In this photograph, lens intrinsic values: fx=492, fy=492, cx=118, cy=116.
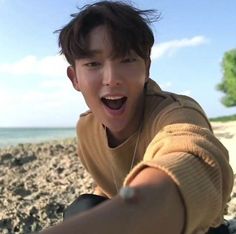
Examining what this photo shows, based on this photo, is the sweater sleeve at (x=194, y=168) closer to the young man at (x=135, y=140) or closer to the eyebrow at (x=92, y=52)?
the young man at (x=135, y=140)

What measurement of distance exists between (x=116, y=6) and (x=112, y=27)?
0.15 metres

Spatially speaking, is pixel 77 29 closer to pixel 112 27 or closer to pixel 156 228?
pixel 112 27

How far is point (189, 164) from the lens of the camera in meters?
1.33

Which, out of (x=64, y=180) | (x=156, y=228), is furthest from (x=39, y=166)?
(x=156, y=228)

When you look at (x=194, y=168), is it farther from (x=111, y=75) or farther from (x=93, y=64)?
(x=93, y=64)

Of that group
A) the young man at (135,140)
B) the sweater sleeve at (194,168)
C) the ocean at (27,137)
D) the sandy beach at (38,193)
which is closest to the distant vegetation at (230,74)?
the ocean at (27,137)

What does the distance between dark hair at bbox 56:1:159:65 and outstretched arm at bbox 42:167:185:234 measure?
857 millimetres

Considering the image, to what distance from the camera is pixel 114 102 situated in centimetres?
211

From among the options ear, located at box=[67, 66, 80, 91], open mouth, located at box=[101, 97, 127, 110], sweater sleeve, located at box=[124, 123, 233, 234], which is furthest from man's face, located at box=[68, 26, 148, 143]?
sweater sleeve, located at box=[124, 123, 233, 234]

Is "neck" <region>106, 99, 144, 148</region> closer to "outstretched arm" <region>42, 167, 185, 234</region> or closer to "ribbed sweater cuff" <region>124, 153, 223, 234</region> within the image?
"ribbed sweater cuff" <region>124, 153, 223, 234</region>

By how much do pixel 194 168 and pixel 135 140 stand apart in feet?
3.06

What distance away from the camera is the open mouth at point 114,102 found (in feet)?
6.88

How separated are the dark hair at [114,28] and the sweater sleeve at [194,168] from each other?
528 millimetres

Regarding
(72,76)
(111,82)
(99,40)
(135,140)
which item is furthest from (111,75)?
A: (72,76)
